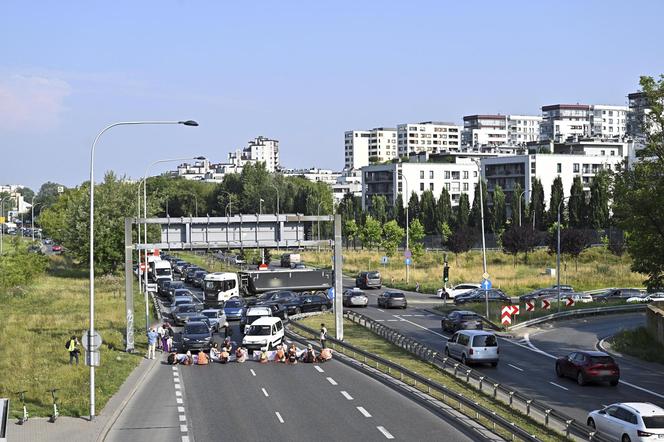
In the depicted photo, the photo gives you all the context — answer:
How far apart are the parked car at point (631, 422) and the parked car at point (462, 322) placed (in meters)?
22.3

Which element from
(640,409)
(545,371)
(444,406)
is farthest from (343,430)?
(545,371)

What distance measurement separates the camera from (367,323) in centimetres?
4881

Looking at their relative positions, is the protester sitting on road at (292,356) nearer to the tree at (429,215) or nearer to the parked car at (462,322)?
the parked car at (462,322)

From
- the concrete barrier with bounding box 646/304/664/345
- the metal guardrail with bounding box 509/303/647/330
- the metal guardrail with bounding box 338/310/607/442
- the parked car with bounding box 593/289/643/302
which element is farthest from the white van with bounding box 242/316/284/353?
the parked car with bounding box 593/289/643/302

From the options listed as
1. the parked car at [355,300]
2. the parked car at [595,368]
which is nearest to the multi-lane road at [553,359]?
the parked car at [595,368]

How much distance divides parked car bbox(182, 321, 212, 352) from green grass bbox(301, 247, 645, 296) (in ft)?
103

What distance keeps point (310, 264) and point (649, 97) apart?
208 ft

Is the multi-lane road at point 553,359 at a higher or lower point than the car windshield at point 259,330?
lower

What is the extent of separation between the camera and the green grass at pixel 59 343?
96.4ft

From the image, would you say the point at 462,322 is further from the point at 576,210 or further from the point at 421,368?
the point at 576,210

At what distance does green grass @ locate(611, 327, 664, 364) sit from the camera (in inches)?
1528

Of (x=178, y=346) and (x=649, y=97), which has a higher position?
(x=649, y=97)

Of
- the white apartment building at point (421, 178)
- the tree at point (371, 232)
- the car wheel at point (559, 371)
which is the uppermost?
the white apartment building at point (421, 178)

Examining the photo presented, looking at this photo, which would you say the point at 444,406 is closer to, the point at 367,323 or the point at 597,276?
the point at 367,323
